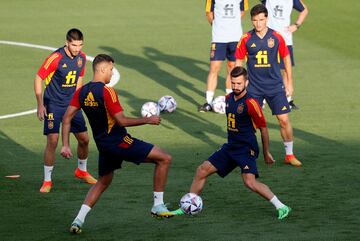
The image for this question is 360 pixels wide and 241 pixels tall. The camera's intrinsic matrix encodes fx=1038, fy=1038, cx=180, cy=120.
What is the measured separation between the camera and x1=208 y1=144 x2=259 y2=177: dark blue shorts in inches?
573

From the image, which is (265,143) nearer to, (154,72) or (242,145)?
(242,145)

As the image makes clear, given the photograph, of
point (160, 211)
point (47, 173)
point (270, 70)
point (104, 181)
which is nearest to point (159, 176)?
point (160, 211)

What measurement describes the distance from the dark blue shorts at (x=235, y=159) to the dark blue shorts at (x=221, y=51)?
801 centimetres

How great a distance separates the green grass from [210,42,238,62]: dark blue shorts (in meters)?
1.25

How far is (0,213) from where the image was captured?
1493 cm

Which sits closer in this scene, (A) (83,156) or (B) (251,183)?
(B) (251,183)

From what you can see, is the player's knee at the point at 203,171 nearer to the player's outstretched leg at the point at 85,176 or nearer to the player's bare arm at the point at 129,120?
the player's bare arm at the point at 129,120

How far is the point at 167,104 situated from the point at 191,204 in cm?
Answer: 772

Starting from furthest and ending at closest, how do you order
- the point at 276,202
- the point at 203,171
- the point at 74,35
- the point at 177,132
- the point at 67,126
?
1. the point at 177,132
2. the point at 74,35
3. the point at 203,171
4. the point at 276,202
5. the point at 67,126

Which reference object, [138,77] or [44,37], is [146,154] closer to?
[138,77]

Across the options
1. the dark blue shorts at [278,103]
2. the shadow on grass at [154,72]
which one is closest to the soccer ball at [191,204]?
the dark blue shorts at [278,103]

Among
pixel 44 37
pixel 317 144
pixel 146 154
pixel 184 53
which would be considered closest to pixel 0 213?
pixel 146 154

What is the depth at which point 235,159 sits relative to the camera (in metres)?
14.6

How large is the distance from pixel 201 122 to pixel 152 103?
109 centimetres
